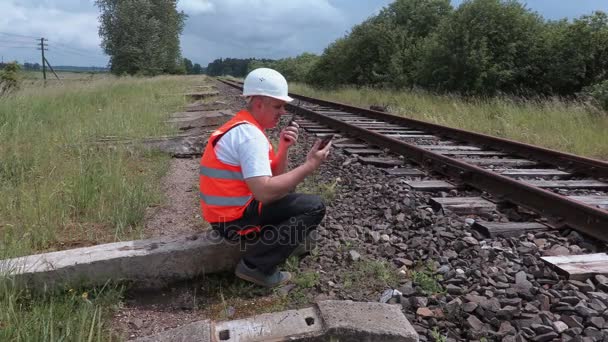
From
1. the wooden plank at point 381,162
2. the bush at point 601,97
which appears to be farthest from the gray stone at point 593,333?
the bush at point 601,97

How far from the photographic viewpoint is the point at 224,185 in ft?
9.28

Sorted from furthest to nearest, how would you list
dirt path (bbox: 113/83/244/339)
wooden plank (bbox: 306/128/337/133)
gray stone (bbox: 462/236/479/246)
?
wooden plank (bbox: 306/128/337/133) → gray stone (bbox: 462/236/479/246) → dirt path (bbox: 113/83/244/339)

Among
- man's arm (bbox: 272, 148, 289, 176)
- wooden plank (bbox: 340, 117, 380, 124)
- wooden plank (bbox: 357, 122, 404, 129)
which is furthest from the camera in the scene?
wooden plank (bbox: 340, 117, 380, 124)

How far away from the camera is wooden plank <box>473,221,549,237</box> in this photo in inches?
142

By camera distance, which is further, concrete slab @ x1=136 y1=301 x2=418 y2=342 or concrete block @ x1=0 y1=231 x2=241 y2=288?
concrete block @ x1=0 y1=231 x2=241 y2=288

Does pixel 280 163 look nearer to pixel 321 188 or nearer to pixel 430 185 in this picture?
pixel 321 188

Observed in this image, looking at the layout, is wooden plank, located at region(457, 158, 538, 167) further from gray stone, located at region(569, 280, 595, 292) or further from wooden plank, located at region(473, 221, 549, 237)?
gray stone, located at region(569, 280, 595, 292)

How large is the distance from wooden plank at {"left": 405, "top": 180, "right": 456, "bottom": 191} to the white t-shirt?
102 inches

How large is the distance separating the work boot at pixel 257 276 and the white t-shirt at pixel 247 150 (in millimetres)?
628

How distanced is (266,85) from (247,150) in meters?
0.38

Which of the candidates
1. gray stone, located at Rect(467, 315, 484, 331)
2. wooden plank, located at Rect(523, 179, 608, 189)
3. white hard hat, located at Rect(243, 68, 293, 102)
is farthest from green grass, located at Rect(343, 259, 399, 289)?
wooden plank, located at Rect(523, 179, 608, 189)

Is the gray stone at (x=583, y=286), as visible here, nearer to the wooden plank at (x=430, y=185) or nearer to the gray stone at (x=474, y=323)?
the gray stone at (x=474, y=323)

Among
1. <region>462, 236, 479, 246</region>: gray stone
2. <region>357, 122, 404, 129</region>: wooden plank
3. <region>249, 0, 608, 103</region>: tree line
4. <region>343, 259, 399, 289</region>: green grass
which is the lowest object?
<region>343, 259, 399, 289</region>: green grass

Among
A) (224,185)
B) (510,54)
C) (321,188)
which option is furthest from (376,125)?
(510,54)
